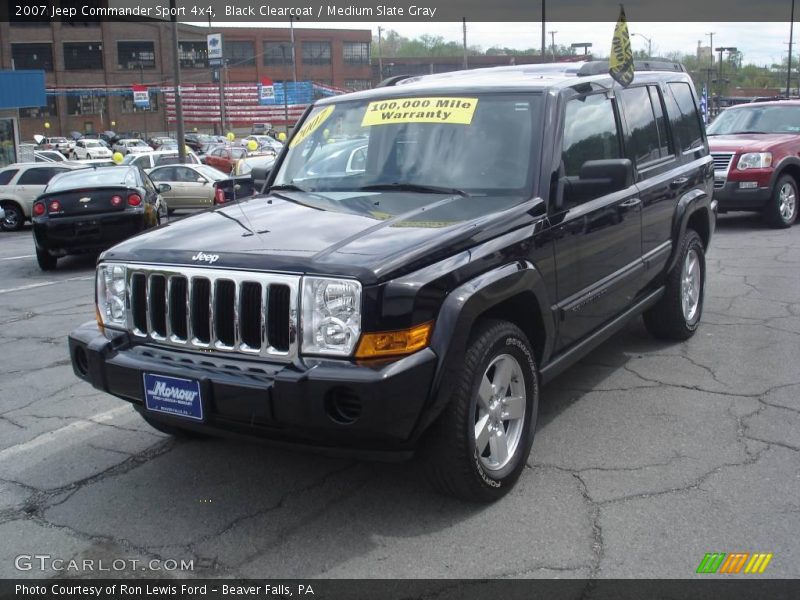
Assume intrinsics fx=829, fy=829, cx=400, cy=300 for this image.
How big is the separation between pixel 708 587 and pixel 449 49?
117101 mm

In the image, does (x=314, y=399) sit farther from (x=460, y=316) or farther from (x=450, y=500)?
(x=450, y=500)

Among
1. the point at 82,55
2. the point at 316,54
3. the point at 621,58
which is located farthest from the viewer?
the point at 316,54

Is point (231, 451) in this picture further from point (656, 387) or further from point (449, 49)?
point (449, 49)

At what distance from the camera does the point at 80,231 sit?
11.7 m

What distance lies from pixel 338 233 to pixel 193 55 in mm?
82931

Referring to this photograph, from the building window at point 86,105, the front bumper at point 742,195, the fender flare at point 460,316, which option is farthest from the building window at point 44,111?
the fender flare at point 460,316

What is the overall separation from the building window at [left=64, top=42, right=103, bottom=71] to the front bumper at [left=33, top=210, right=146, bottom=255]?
2798 inches

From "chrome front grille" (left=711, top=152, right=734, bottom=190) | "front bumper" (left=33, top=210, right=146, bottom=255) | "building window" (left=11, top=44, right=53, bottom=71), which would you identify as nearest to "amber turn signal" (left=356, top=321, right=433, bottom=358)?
"front bumper" (left=33, top=210, right=146, bottom=255)

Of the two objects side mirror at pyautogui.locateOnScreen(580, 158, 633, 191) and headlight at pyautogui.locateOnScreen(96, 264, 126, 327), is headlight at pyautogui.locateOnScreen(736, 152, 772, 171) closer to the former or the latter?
side mirror at pyautogui.locateOnScreen(580, 158, 633, 191)

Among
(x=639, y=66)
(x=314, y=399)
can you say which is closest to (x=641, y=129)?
(x=639, y=66)

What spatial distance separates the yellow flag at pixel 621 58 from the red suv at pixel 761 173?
7618mm

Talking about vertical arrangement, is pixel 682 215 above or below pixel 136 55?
below

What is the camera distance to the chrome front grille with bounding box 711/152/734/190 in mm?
12281

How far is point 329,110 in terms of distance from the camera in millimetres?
5297
